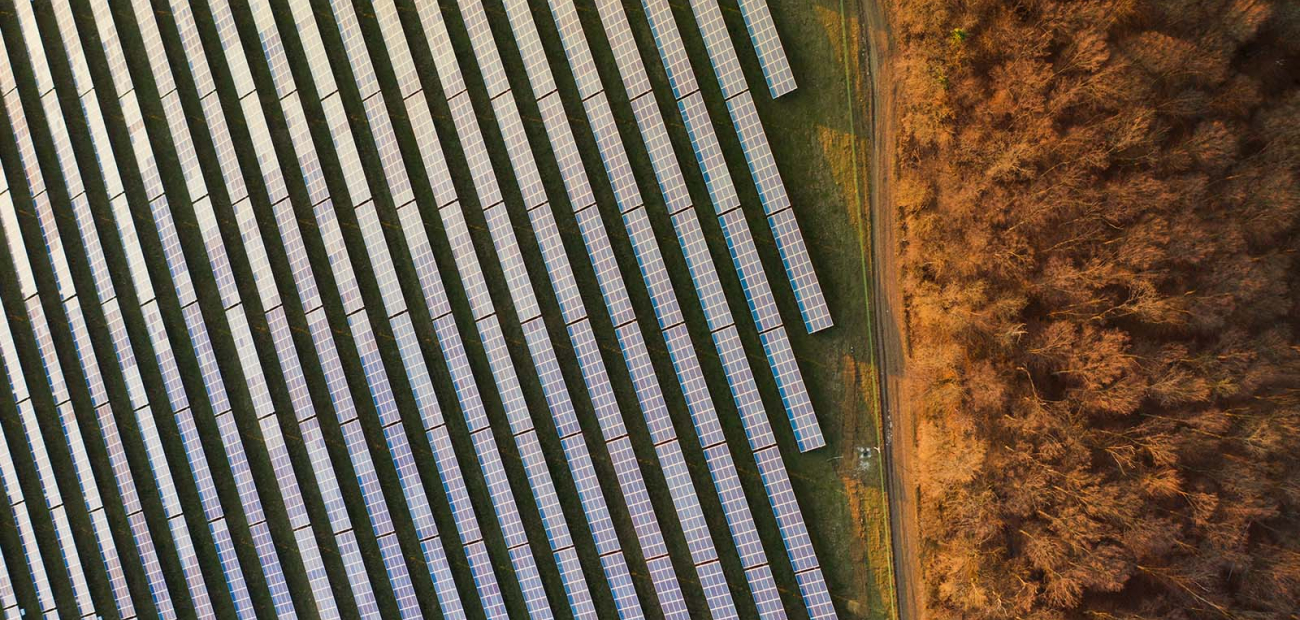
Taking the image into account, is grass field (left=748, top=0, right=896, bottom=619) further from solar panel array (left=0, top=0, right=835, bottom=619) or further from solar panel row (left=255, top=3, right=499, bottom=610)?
solar panel row (left=255, top=3, right=499, bottom=610)

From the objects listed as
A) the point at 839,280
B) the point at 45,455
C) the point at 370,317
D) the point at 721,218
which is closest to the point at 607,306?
the point at 721,218

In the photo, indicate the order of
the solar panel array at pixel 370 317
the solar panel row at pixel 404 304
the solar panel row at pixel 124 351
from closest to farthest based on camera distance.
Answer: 1. the solar panel array at pixel 370 317
2. the solar panel row at pixel 404 304
3. the solar panel row at pixel 124 351

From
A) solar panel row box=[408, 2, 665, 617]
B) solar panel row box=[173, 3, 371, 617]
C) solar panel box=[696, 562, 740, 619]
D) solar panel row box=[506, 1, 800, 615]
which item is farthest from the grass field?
solar panel row box=[173, 3, 371, 617]

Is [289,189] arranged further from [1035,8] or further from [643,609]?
[1035,8]

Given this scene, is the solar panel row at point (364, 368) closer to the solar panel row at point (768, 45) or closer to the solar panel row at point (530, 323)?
the solar panel row at point (530, 323)

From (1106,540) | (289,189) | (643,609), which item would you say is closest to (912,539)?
(1106,540)

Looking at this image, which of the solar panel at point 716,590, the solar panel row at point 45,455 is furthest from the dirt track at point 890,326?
the solar panel row at point 45,455

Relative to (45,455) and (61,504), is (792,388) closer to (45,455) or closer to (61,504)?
(61,504)
